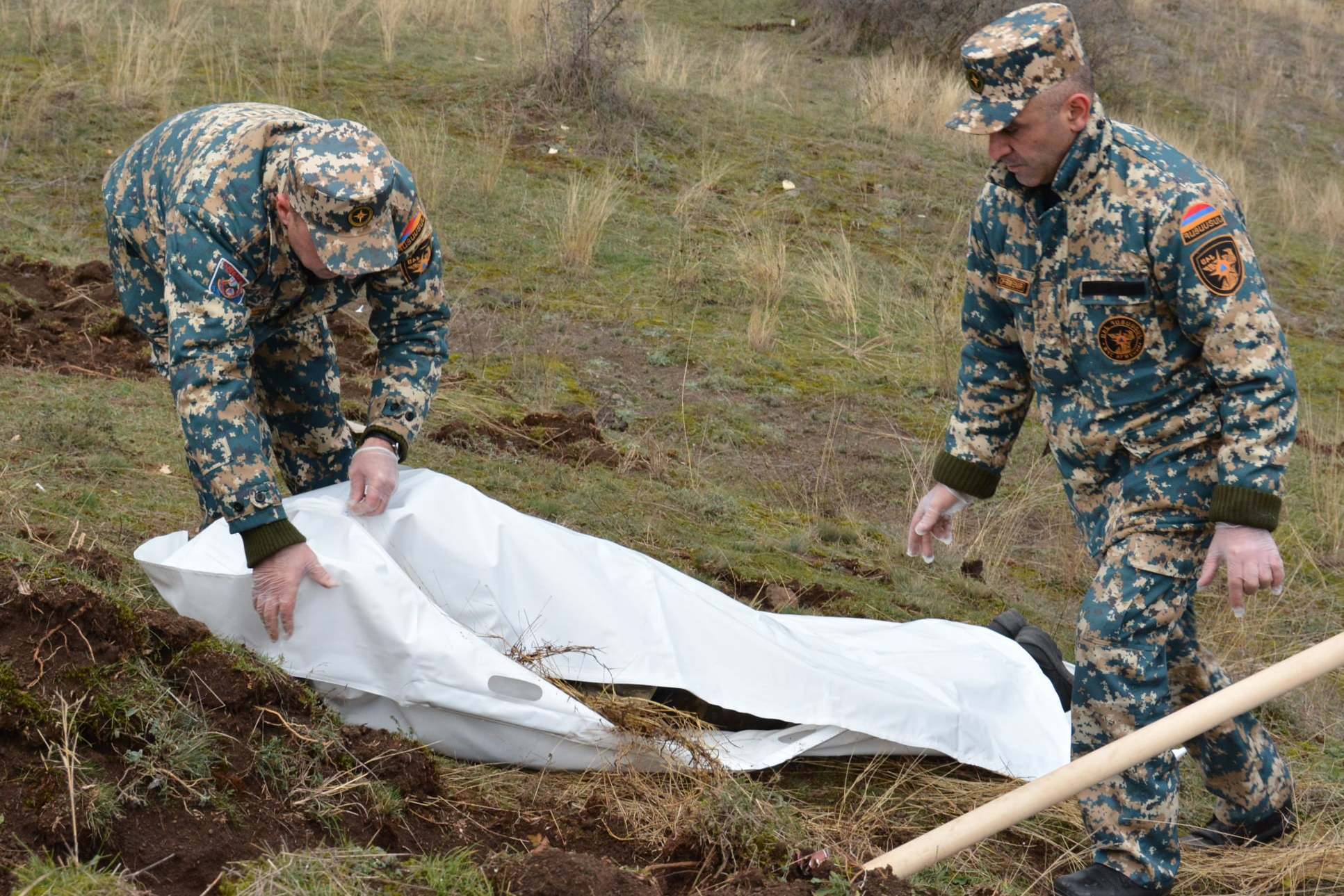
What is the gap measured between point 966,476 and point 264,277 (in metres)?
1.93

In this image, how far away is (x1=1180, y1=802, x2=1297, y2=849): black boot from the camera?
350 centimetres

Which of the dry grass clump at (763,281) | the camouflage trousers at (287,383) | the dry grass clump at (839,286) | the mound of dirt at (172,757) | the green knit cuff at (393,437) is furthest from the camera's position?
the dry grass clump at (839,286)

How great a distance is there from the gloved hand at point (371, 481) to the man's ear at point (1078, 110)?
6.30ft

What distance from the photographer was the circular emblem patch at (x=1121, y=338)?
3051 mm

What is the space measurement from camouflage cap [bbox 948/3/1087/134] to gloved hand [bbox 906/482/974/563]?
1.03 meters

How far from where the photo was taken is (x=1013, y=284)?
328 centimetres

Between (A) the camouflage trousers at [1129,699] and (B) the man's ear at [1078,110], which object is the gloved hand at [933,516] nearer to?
(A) the camouflage trousers at [1129,699]

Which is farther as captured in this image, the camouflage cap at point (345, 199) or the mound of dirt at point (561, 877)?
the camouflage cap at point (345, 199)

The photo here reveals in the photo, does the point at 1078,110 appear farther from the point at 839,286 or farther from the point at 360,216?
the point at 839,286

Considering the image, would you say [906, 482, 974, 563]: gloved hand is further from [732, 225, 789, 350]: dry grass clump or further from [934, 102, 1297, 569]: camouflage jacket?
[732, 225, 789, 350]: dry grass clump

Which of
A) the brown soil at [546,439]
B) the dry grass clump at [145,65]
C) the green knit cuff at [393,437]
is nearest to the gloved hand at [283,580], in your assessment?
the green knit cuff at [393,437]

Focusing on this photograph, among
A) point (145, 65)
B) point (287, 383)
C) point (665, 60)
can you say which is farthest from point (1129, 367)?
point (665, 60)

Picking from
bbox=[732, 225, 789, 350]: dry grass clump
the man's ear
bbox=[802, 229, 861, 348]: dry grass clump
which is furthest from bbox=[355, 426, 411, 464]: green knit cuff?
bbox=[802, 229, 861, 348]: dry grass clump

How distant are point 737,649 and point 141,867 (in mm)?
1658
